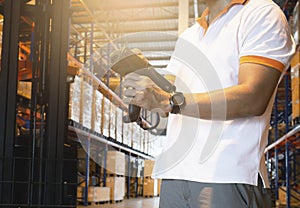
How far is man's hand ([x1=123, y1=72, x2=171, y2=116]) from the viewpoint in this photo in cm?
107

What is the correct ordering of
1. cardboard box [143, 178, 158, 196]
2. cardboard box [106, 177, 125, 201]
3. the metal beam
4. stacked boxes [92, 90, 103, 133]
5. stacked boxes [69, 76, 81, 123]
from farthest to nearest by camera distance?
1. cardboard box [143, 178, 158, 196]
2. cardboard box [106, 177, 125, 201]
3. stacked boxes [92, 90, 103, 133]
4. stacked boxes [69, 76, 81, 123]
5. the metal beam

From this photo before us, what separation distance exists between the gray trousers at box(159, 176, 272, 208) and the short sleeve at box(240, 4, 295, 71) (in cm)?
30

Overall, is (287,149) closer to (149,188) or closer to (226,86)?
(149,188)

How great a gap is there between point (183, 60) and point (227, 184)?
1.24ft

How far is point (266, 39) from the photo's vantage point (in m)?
1.14

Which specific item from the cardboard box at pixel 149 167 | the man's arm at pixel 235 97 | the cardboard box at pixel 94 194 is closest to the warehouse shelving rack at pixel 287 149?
the cardboard box at pixel 94 194

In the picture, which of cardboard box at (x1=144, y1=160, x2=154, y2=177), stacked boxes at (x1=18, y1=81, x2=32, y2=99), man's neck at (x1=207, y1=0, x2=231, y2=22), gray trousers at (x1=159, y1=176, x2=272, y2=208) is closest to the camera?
gray trousers at (x1=159, y1=176, x2=272, y2=208)

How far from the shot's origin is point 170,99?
1.11m

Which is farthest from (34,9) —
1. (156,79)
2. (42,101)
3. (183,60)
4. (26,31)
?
(156,79)

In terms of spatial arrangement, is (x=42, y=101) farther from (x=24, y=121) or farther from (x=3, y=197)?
(x=24, y=121)

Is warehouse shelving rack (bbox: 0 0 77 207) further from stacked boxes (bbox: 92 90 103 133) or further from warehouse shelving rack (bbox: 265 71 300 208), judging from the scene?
warehouse shelving rack (bbox: 265 71 300 208)

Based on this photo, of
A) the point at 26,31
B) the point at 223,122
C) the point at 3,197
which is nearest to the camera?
the point at 223,122

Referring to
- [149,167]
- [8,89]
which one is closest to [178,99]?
[149,167]

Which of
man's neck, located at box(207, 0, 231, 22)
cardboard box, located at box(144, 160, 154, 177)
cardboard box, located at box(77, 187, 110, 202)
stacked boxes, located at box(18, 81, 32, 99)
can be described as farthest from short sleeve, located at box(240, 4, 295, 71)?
cardboard box, located at box(77, 187, 110, 202)
